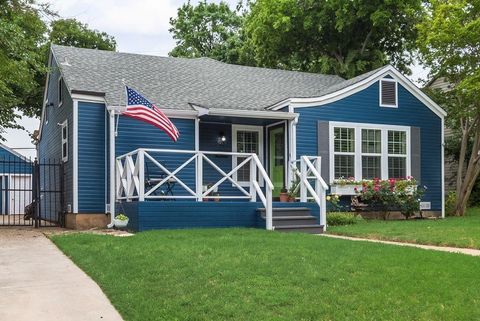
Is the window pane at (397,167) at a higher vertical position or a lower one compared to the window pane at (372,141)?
lower

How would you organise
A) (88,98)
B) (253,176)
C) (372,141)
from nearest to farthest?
(253,176)
(88,98)
(372,141)

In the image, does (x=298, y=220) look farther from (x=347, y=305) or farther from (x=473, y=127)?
(x=473, y=127)

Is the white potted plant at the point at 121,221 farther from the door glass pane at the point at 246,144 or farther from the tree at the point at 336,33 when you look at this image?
the tree at the point at 336,33

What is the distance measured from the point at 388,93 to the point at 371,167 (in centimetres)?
220

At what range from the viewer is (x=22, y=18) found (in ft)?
39.3

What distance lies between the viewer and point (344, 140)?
48.2 feet

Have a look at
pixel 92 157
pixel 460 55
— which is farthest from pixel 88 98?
pixel 460 55

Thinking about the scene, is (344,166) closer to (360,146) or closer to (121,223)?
(360,146)

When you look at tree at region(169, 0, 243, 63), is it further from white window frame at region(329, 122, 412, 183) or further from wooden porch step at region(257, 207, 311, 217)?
wooden porch step at region(257, 207, 311, 217)

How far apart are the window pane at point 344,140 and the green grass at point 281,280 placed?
257 inches

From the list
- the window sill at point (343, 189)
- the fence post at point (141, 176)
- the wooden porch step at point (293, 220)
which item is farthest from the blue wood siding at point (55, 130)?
the window sill at point (343, 189)

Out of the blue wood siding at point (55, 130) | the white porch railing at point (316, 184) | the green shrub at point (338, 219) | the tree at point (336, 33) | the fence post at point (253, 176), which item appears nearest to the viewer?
the white porch railing at point (316, 184)

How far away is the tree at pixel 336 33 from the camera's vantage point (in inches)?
937

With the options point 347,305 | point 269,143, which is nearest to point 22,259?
point 347,305
